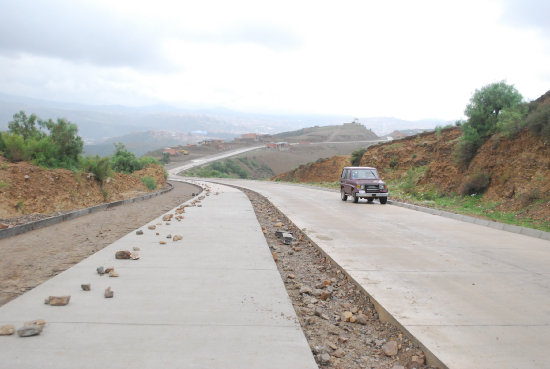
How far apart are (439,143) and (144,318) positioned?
1560 inches

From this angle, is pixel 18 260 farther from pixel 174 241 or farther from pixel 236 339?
pixel 236 339

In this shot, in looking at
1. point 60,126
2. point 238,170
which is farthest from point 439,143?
point 238,170

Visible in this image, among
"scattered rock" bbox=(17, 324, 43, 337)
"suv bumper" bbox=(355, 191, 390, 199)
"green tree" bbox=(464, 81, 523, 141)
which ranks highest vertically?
"green tree" bbox=(464, 81, 523, 141)

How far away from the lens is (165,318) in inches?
196

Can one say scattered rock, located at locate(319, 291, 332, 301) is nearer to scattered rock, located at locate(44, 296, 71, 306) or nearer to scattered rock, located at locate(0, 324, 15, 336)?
scattered rock, located at locate(44, 296, 71, 306)

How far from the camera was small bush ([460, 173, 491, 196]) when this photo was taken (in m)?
21.7

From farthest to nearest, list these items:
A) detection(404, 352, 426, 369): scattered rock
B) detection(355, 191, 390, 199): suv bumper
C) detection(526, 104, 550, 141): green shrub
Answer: detection(355, 191, 390, 199): suv bumper < detection(526, 104, 550, 141): green shrub < detection(404, 352, 426, 369): scattered rock

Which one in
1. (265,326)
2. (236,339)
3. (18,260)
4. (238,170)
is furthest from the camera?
(238,170)

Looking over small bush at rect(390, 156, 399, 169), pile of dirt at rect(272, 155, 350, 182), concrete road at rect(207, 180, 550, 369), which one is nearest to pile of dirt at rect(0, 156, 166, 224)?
concrete road at rect(207, 180, 550, 369)

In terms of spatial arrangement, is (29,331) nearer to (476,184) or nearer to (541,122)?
(476,184)

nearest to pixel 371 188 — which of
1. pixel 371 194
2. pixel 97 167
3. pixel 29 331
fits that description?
pixel 371 194

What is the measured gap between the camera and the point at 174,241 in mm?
10078

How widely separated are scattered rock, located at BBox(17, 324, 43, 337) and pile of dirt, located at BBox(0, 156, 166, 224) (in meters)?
10.6

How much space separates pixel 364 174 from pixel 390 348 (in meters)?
19.7
